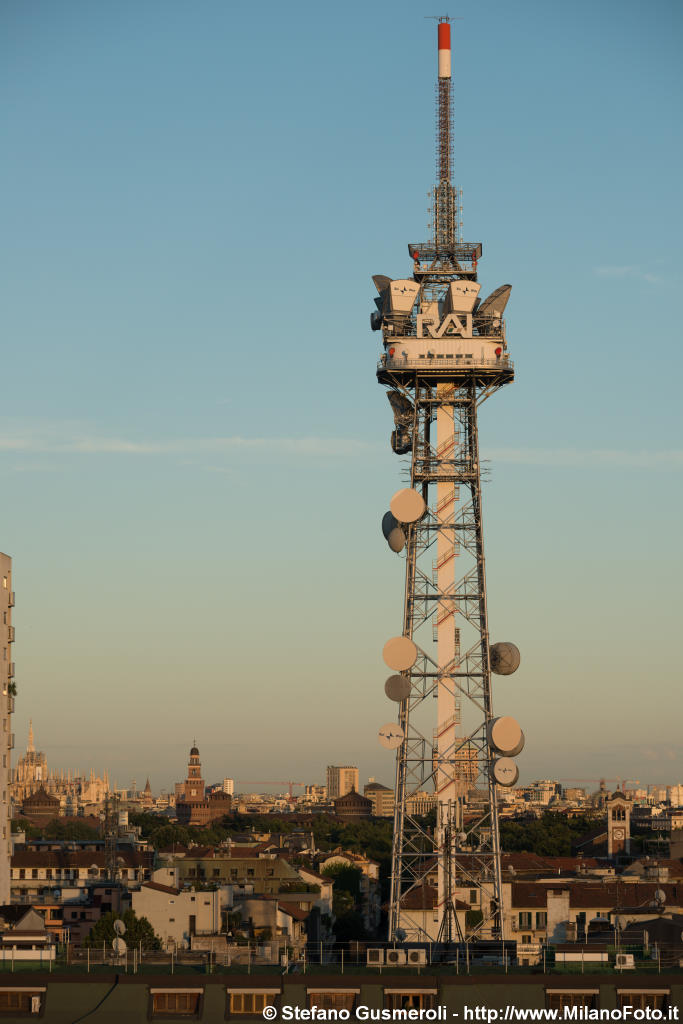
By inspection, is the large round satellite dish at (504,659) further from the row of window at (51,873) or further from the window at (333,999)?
the row of window at (51,873)

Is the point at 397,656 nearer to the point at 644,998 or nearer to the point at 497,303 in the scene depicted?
the point at 497,303

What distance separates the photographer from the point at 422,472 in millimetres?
79062

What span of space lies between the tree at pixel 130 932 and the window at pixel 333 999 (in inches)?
2078

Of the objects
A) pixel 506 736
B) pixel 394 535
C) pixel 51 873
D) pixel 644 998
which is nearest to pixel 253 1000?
pixel 644 998

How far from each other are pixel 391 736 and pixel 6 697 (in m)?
38.9

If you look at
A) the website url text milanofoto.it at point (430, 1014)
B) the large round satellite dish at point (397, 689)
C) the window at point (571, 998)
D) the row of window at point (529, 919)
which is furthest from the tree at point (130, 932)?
the window at point (571, 998)

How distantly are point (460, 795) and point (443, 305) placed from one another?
24.2 metres

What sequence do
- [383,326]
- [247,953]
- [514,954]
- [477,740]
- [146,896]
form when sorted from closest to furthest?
[247,953] < [514,954] < [477,740] < [383,326] < [146,896]

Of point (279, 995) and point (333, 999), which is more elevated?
point (279, 995)

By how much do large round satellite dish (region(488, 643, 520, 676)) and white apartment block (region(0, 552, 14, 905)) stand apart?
1584 inches

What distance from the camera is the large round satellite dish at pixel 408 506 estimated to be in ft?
247

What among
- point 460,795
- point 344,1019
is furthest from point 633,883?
point 344,1019

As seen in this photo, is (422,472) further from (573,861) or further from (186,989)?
(573,861)

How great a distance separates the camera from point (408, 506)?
75.6 metres
